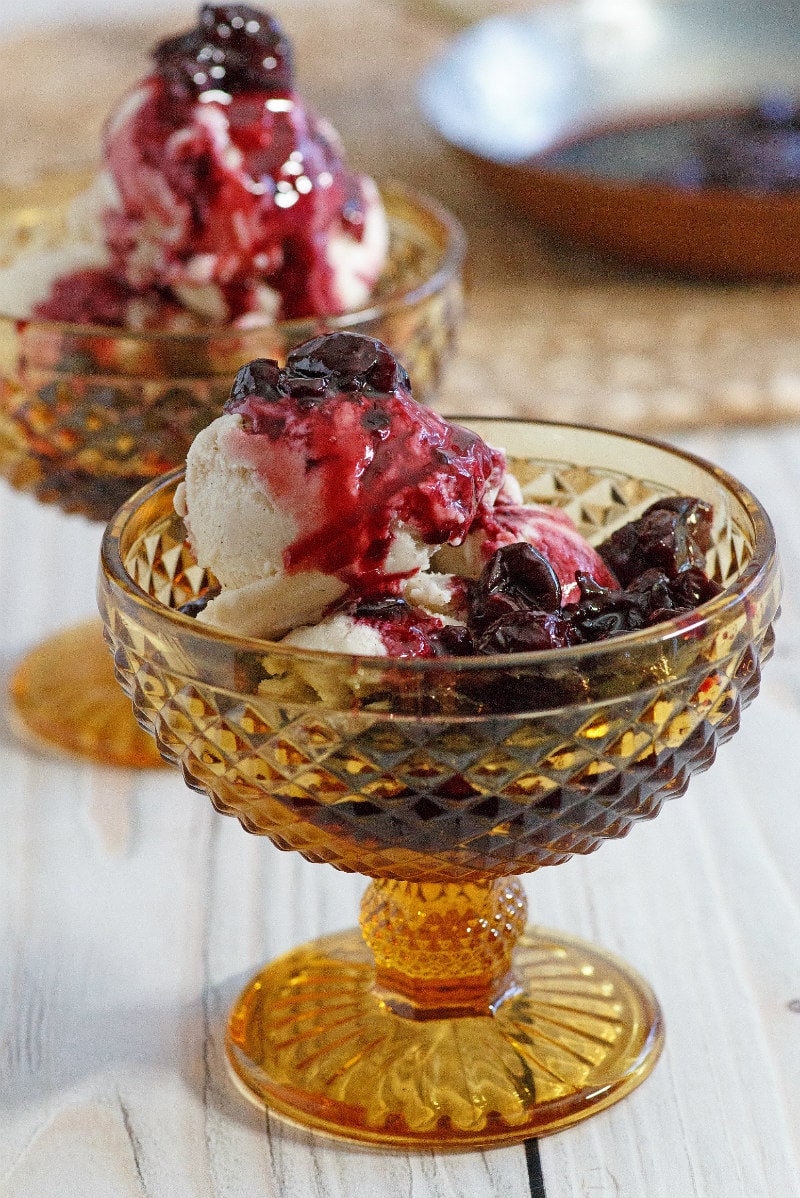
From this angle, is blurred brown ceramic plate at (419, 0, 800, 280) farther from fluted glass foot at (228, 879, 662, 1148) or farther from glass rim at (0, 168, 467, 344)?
fluted glass foot at (228, 879, 662, 1148)

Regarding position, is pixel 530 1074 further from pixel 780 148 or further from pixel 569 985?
pixel 780 148

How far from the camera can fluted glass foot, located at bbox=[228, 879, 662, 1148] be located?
2.99 feet

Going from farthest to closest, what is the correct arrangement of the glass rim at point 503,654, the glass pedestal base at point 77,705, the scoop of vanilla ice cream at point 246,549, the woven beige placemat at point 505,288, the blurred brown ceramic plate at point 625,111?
the blurred brown ceramic plate at point 625,111, the woven beige placemat at point 505,288, the glass pedestal base at point 77,705, the scoop of vanilla ice cream at point 246,549, the glass rim at point 503,654

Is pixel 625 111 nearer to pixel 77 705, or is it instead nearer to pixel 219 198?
pixel 219 198

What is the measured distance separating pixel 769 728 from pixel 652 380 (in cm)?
78

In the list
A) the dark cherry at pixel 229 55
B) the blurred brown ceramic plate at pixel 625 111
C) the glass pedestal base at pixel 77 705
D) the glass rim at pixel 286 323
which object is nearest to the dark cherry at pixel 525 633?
the glass rim at pixel 286 323

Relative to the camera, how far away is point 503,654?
31.6 inches

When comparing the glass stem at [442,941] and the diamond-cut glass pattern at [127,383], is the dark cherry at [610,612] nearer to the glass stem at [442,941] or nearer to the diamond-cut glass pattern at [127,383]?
the glass stem at [442,941]

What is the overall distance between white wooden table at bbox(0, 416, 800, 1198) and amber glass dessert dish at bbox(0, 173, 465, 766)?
0.07 metres

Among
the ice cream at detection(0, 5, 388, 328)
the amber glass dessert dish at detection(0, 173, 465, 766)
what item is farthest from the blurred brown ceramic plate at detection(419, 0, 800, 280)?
the ice cream at detection(0, 5, 388, 328)

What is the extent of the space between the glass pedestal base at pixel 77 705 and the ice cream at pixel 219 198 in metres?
0.33

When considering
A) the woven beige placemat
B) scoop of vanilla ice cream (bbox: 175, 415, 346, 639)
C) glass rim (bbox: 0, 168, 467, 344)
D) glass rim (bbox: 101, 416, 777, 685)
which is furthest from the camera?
the woven beige placemat

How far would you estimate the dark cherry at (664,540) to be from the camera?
929 mm

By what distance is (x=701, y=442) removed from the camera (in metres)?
1.93
